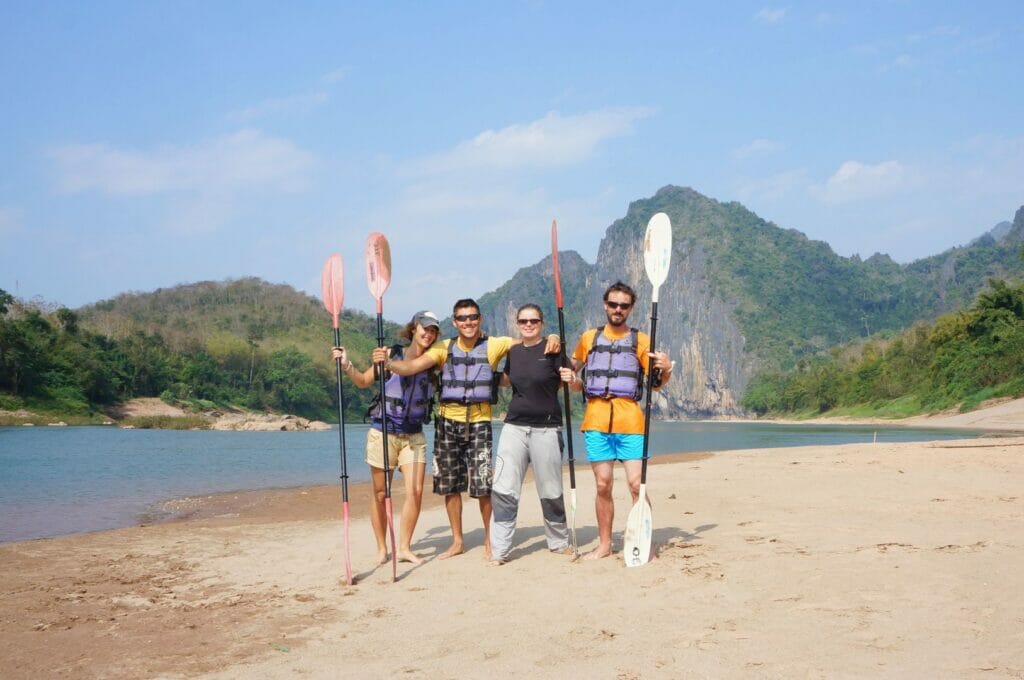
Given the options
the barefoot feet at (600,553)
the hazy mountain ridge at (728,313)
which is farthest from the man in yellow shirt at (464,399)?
the hazy mountain ridge at (728,313)

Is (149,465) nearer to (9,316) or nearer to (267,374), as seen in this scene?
(9,316)

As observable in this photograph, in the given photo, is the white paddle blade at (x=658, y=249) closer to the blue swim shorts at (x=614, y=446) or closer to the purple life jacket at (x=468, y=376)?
the blue swim shorts at (x=614, y=446)

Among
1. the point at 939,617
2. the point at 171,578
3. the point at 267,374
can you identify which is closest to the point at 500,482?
the point at 171,578

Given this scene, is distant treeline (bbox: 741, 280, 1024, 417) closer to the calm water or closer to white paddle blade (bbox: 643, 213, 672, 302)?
the calm water

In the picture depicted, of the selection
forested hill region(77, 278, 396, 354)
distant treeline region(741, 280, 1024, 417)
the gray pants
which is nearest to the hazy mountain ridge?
forested hill region(77, 278, 396, 354)

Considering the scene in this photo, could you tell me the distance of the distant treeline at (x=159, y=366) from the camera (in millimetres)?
63841

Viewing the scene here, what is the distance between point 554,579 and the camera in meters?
5.69

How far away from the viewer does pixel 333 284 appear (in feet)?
24.7

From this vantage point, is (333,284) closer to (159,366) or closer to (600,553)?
(600,553)

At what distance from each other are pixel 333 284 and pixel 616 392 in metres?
2.97

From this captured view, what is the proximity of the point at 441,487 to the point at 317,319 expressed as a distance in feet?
458

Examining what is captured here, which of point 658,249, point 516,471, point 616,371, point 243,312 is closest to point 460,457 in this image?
point 516,471

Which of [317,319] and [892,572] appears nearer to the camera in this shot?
[892,572]

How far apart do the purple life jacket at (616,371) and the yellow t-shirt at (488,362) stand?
0.75 meters
